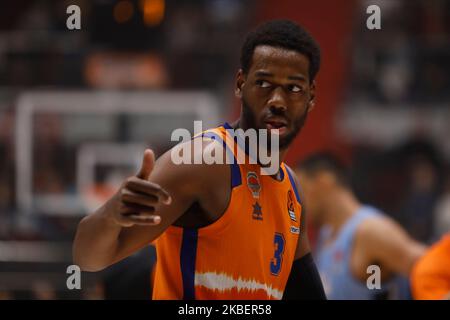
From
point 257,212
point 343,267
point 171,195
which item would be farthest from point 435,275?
point 171,195

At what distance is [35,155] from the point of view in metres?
11.4

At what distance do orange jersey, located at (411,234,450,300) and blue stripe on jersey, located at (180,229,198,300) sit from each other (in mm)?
1947

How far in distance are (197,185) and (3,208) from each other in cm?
815

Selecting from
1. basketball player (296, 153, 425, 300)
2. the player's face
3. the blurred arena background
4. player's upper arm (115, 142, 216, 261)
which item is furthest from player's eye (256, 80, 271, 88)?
the blurred arena background

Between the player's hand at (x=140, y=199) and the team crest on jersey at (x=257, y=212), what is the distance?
1.90 ft

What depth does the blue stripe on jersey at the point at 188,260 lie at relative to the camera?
3090 mm

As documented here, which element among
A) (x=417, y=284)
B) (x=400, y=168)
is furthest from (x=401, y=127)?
(x=417, y=284)

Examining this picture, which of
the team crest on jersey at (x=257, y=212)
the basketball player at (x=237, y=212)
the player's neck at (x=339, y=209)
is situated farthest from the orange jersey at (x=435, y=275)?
the team crest on jersey at (x=257, y=212)

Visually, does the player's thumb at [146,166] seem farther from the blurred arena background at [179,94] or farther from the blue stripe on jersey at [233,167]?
the blurred arena background at [179,94]

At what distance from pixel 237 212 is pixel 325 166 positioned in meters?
3.49

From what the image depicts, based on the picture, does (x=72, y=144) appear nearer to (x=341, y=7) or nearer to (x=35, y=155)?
(x=35, y=155)

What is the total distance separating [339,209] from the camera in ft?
20.9

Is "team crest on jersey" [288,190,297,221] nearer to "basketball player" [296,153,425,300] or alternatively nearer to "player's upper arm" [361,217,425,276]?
"basketball player" [296,153,425,300]

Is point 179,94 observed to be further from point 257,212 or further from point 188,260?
point 188,260
